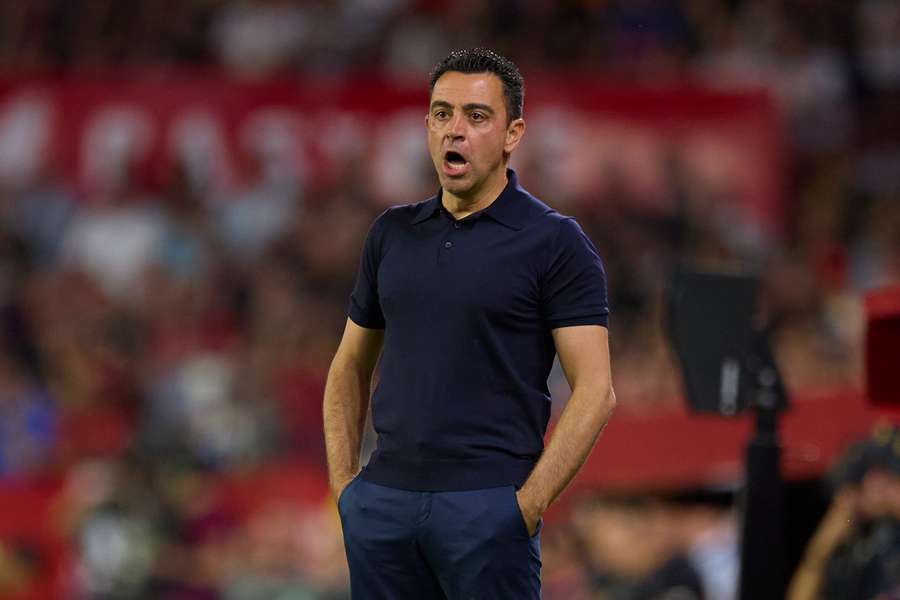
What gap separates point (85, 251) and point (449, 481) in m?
8.10

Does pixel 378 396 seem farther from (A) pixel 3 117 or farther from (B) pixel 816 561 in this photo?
(A) pixel 3 117

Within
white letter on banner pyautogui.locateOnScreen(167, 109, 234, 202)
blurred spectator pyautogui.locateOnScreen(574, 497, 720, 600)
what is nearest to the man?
blurred spectator pyautogui.locateOnScreen(574, 497, 720, 600)

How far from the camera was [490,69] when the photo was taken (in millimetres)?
3783

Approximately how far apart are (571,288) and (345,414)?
66 centimetres

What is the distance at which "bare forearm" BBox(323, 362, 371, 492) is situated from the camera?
13.0ft

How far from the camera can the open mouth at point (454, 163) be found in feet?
12.3

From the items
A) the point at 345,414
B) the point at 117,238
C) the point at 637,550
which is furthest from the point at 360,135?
the point at 345,414

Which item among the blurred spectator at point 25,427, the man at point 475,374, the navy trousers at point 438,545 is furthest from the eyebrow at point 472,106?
the blurred spectator at point 25,427

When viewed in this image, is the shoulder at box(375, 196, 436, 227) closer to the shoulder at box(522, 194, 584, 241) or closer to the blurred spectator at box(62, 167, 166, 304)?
the shoulder at box(522, 194, 584, 241)

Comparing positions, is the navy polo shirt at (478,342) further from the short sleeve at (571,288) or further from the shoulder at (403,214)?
the shoulder at (403,214)

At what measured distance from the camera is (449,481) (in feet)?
12.0

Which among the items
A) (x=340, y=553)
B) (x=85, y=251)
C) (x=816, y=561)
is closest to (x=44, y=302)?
(x=85, y=251)

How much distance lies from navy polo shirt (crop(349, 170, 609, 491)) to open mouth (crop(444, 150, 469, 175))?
4.4 inches

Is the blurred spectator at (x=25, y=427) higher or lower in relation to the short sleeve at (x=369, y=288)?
lower
